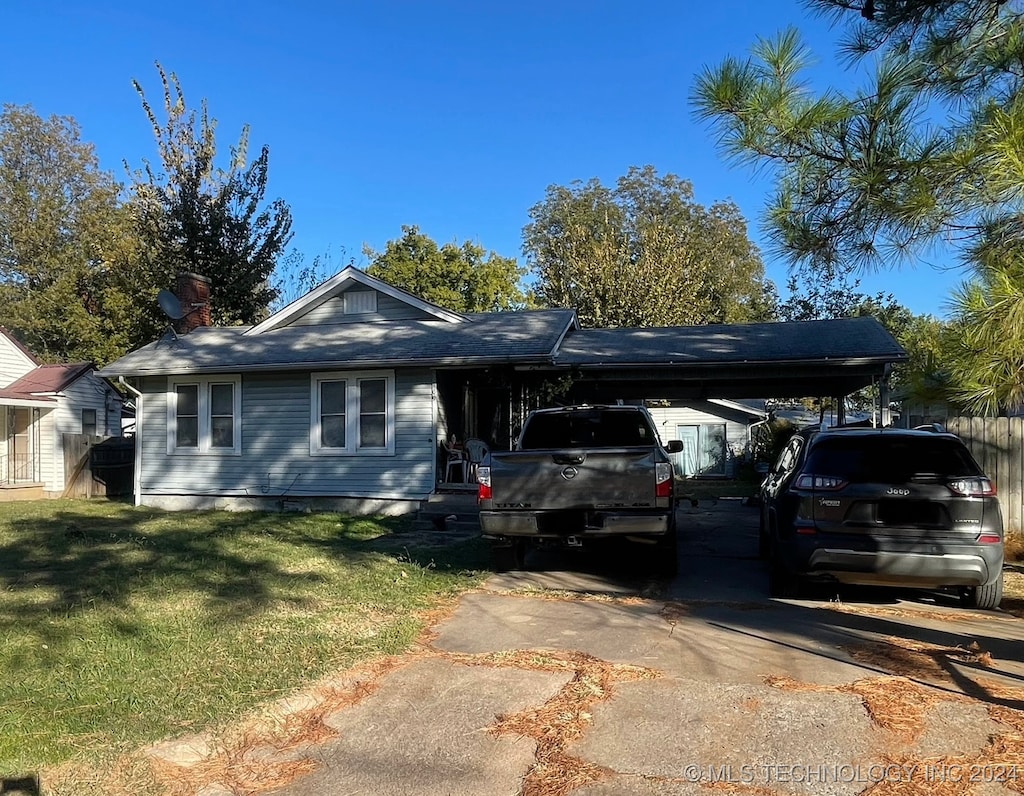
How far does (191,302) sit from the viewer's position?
18.9 m

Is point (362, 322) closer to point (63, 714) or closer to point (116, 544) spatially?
point (116, 544)

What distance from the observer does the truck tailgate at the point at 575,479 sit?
7.45 m

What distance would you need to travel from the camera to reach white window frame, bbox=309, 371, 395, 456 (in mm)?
14062

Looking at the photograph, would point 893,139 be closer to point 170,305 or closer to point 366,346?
point 366,346

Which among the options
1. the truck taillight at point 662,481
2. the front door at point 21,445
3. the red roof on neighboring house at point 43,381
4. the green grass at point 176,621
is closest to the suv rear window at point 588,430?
the truck taillight at point 662,481

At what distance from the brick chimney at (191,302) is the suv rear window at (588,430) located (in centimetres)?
1256

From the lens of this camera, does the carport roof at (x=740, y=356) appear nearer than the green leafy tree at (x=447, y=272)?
Yes

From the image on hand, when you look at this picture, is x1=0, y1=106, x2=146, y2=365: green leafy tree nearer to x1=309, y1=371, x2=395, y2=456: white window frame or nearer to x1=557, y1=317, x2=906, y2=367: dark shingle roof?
x1=309, y1=371, x2=395, y2=456: white window frame

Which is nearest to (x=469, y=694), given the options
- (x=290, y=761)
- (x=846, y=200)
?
(x=290, y=761)

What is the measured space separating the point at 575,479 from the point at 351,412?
7733 mm

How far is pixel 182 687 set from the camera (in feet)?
15.5

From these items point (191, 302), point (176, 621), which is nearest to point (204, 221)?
point (191, 302)

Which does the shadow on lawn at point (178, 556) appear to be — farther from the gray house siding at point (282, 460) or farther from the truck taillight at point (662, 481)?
the truck taillight at point (662, 481)

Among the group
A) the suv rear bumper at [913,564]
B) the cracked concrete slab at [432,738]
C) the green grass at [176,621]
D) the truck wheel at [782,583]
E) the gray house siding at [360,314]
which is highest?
the gray house siding at [360,314]
